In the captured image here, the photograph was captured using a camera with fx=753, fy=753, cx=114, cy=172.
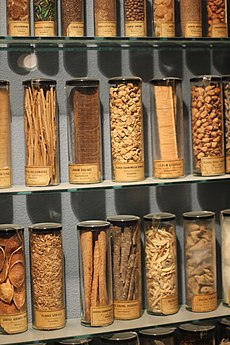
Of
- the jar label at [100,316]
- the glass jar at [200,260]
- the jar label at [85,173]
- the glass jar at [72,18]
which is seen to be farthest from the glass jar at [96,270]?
the glass jar at [72,18]

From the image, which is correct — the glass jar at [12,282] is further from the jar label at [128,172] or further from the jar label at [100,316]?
the jar label at [128,172]

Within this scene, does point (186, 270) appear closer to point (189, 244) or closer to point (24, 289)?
point (189, 244)

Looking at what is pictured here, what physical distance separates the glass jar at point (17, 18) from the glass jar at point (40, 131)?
4.5 inches

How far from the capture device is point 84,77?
1856 millimetres

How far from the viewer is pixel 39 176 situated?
1.69 meters

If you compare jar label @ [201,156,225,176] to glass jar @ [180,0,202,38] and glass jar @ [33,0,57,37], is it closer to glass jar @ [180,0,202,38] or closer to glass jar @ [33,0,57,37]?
glass jar @ [180,0,202,38]

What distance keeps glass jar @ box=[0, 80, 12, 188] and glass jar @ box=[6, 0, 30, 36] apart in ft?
0.39

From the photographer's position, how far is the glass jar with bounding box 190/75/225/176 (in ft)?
5.87

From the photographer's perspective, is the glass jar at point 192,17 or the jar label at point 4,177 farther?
the glass jar at point 192,17

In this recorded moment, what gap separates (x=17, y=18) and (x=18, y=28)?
2 centimetres

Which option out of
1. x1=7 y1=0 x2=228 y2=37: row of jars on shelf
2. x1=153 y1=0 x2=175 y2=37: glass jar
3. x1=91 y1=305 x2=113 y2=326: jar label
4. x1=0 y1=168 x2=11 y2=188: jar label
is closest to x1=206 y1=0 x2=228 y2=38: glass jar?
x1=7 y1=0 x2=228 y2=37: row of jars on shelf

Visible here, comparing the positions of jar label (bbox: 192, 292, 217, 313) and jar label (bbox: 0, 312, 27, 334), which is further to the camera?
jar label (bbox: 192, 292, 217, 313)

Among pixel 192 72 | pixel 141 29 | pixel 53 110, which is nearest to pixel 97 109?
pixel 53 110

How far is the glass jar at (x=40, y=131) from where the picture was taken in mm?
1694
